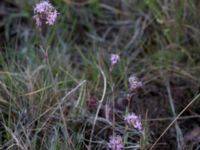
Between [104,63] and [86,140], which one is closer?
[86,140]

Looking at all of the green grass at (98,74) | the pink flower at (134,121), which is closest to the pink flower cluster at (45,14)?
the green grass at (98,74)

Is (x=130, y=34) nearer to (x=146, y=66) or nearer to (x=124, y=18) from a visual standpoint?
(x=124, y=18)

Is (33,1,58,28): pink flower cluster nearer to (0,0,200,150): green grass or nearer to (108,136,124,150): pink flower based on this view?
(0,0,200,150): green grass

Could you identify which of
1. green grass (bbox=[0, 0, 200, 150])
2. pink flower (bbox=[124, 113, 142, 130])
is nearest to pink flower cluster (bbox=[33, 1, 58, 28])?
green grass (bbox=[0, 0, 200, 150])

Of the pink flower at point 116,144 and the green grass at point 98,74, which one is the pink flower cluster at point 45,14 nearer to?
the green grass at point 98,74

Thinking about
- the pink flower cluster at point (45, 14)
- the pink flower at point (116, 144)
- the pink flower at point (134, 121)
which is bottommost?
the pink flower at point (116, 144)

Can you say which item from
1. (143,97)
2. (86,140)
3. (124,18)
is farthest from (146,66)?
(86,140)

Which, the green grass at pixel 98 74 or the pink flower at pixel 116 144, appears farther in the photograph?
the green grass at pixel 98 74

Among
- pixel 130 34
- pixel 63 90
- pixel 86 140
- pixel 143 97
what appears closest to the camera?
pixel 86 140

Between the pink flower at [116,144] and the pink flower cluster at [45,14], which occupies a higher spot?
the pink flower cluster at [45,14]
